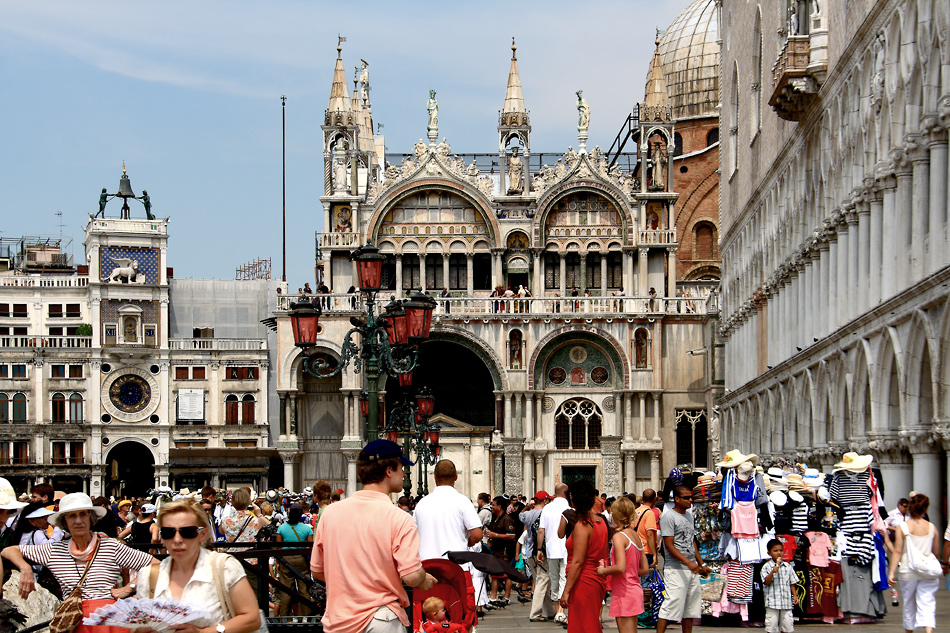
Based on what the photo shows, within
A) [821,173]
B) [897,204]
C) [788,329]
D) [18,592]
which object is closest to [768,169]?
[788,329]

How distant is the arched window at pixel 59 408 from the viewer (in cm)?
6247

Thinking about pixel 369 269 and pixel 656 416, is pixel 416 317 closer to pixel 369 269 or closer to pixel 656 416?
pixel 369 269

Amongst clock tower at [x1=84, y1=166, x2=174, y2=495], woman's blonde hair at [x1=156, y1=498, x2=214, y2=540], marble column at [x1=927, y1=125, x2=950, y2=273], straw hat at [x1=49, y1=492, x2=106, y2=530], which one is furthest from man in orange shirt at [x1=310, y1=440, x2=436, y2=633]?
clock tower at [x1=84, y1=166, x2=174, y2=495]

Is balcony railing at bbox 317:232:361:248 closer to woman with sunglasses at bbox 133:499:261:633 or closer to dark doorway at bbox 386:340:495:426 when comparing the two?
dark doorway at bbox 386:340:495:426

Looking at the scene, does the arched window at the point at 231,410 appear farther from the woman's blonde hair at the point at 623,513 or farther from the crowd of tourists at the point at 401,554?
the woman's blonde hair at the point at 623,513

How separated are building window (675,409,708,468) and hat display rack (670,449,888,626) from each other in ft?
109

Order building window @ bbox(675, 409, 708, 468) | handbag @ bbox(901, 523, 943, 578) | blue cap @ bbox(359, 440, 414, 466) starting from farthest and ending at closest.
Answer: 1. building window @ bbox(675, 409, 708, 468)
2. handbag @ bbox(901, 523, 943, 578)
3. blue cap @ bbox(359, 440, 414, 466)

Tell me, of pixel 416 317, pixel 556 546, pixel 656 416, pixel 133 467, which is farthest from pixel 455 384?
pixel 556 546

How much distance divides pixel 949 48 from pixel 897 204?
155 inches

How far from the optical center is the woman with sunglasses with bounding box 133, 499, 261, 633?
740 centimetres

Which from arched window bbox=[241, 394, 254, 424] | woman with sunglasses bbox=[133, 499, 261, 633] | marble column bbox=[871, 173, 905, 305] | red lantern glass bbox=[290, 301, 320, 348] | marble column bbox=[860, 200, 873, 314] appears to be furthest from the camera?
arched window bbox=[241, 394, 254, 424]

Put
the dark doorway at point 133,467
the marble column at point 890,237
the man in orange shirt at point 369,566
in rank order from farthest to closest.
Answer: the dark doorway at point 133,467 → the marble column at point 890,237 → the man in orange shirt at point 369,566

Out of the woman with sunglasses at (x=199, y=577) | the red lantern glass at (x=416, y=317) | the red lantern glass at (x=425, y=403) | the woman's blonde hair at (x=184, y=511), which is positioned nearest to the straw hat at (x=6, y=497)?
the woman with sunglasses at (x=199, y=577)

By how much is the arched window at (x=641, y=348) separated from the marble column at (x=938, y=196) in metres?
29.7
